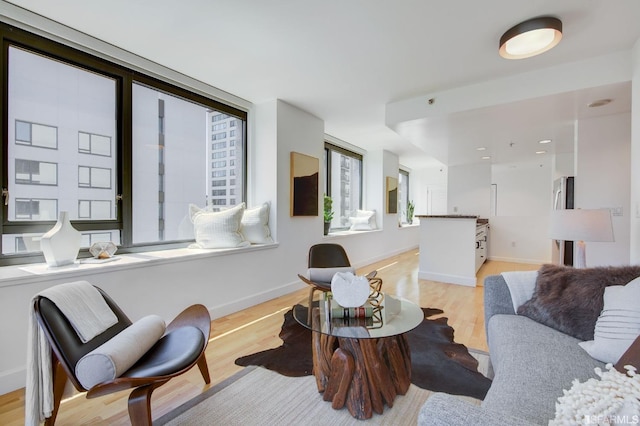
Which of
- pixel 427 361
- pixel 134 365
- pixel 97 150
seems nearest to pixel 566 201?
pixel 427 361

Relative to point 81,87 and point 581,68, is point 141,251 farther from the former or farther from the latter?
point 581,68

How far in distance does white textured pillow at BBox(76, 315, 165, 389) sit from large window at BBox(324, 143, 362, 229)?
4.46 m

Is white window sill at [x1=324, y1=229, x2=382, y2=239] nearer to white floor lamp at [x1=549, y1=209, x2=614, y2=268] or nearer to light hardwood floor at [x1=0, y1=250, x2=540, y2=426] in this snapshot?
light hardwood floor at [x1=0, y1=250, x2=540, y2=426]

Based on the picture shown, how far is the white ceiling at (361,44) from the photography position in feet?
6.81

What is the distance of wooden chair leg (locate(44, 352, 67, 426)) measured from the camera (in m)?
1.47

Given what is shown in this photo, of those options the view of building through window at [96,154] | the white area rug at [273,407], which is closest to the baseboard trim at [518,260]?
the white area rug at [273,407]

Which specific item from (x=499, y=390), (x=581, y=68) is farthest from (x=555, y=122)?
(x=499, y=390)

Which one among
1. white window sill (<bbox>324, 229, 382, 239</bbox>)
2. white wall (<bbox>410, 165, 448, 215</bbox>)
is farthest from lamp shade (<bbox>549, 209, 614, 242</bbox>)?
Result: white wall (<bbox>410, 165, 448, 215</bbox>)

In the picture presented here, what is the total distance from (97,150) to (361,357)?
2.69 meters

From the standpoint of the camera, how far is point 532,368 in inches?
51.6

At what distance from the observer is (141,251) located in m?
2.93

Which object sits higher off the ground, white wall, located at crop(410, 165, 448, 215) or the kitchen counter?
white wall, located at crop(410, 165, 448, 215)

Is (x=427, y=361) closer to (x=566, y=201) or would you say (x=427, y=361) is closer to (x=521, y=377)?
(x=521, y=377)

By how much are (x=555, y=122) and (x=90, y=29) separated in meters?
4.77
